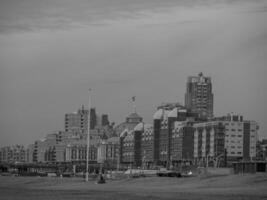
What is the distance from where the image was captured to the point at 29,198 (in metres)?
60.1

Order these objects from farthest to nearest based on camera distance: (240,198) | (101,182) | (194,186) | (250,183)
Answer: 1. (101,182)
2. (194,186)
3. (250,183)
4. (240,198)

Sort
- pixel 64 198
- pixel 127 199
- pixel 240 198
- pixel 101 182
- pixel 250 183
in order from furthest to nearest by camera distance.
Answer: pixel 101 182 < pixel 250 183 < pixel 64 198 < pixel 127 199 < pixel 240 198

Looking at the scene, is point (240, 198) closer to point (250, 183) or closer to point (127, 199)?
point (127, 199)

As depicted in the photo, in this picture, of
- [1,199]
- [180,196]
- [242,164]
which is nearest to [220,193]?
[180,196]

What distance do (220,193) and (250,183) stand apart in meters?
8.73

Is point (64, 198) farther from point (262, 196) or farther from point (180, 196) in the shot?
point (262, 196)

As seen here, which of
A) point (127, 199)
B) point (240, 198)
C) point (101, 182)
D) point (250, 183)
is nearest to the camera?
point (240, 198)

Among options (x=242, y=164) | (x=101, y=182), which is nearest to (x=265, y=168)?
(x=242, y=164)

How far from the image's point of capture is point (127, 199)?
178ft

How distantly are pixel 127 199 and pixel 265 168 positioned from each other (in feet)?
113

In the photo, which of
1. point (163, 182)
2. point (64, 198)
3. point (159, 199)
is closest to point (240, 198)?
point (159, 199)

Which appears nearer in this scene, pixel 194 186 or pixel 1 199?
pixel 1 199

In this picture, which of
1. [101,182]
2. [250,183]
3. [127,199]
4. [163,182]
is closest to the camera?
[127,199]

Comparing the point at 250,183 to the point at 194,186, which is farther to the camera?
the point at 194,186
